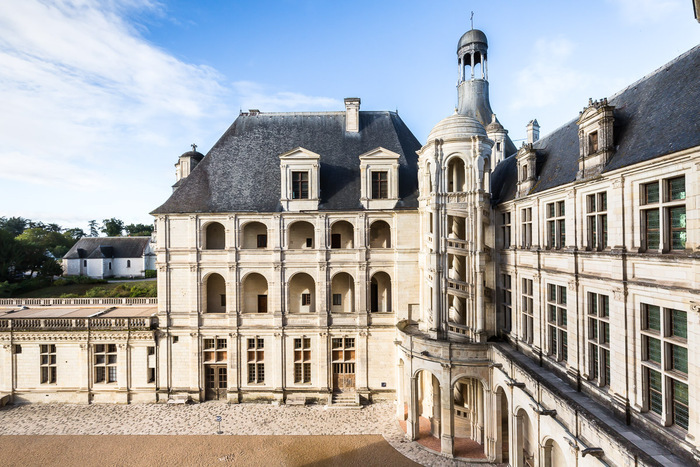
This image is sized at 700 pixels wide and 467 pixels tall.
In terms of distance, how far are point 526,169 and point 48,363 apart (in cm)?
3263

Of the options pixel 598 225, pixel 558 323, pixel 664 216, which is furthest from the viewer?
pixel 558 323

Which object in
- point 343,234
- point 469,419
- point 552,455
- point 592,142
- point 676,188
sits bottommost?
point 469,419

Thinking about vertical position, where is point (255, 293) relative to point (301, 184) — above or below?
below

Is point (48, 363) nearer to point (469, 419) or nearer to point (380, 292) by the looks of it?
point (380, 292)

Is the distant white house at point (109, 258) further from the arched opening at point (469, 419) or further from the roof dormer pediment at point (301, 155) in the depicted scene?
the arched opening at point (469, 419)

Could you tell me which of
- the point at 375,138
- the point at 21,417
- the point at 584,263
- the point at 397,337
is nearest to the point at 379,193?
the point at 375,138

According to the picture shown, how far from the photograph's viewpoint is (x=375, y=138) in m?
25.4

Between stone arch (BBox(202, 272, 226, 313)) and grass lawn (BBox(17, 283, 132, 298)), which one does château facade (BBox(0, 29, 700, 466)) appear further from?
grass lawn (BBox(17, 283, 132, 298))

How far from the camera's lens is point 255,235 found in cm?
2414

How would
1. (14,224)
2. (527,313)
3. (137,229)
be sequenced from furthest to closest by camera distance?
(137,229) < (14,224) < (527,313)

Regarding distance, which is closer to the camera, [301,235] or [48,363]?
[48,363]

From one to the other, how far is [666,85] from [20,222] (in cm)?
13186

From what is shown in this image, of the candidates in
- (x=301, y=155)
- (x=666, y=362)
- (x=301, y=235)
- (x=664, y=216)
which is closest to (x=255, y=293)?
(x=301, y=235)

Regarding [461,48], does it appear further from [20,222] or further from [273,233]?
[20,222]
